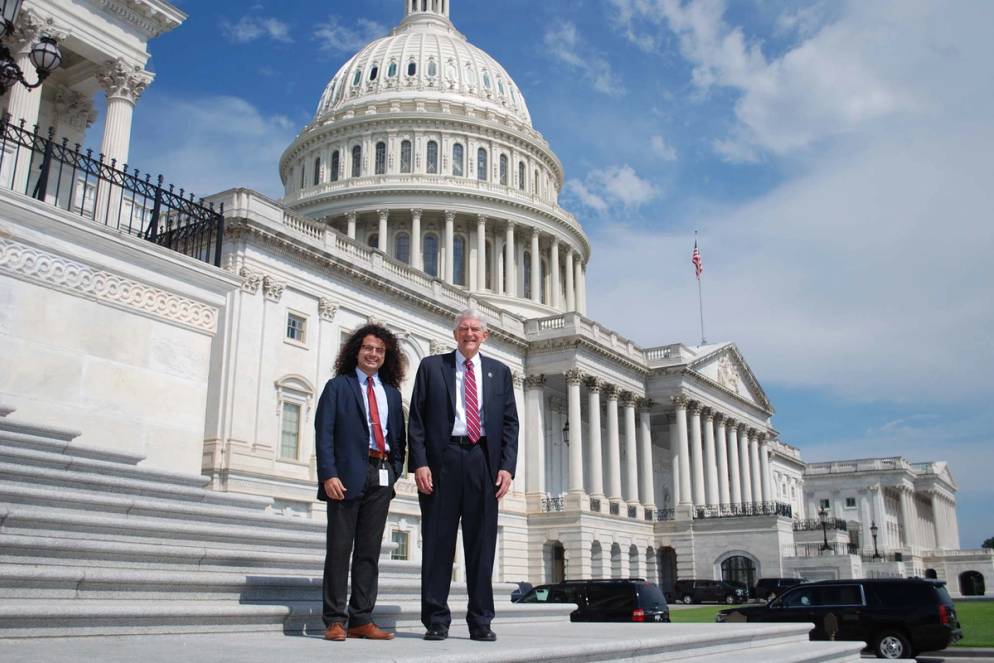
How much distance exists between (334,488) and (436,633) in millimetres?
1384

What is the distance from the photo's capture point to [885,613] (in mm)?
18719

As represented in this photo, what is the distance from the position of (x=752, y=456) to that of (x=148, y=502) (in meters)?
71.5

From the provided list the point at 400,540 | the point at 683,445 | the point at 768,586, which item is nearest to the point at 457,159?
the point at 683,445

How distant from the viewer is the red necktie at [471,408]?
25.1 ft

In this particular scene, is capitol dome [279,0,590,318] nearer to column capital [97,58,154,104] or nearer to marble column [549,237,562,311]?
marble column [549,237,562,311]

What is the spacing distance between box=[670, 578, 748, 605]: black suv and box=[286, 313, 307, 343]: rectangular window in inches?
1047

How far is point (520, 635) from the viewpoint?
850cm

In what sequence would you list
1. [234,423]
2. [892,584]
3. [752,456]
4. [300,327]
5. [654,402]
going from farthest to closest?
[752,456] < [654,402] < [300,327] < [234,423] < [892,584]

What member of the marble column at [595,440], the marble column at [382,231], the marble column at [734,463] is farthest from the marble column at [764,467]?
the marble column at [382,231]

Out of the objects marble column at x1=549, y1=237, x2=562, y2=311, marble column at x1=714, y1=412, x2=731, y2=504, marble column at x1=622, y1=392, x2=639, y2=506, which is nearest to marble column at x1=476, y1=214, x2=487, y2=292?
marble column at x1=549, y1=237, x2=562, y2=311

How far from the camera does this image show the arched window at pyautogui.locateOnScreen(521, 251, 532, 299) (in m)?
73.4

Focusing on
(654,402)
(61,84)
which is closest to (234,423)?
(61,84)

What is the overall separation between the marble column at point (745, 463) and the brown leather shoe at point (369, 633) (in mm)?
67035

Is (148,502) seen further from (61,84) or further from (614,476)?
(614,476)
